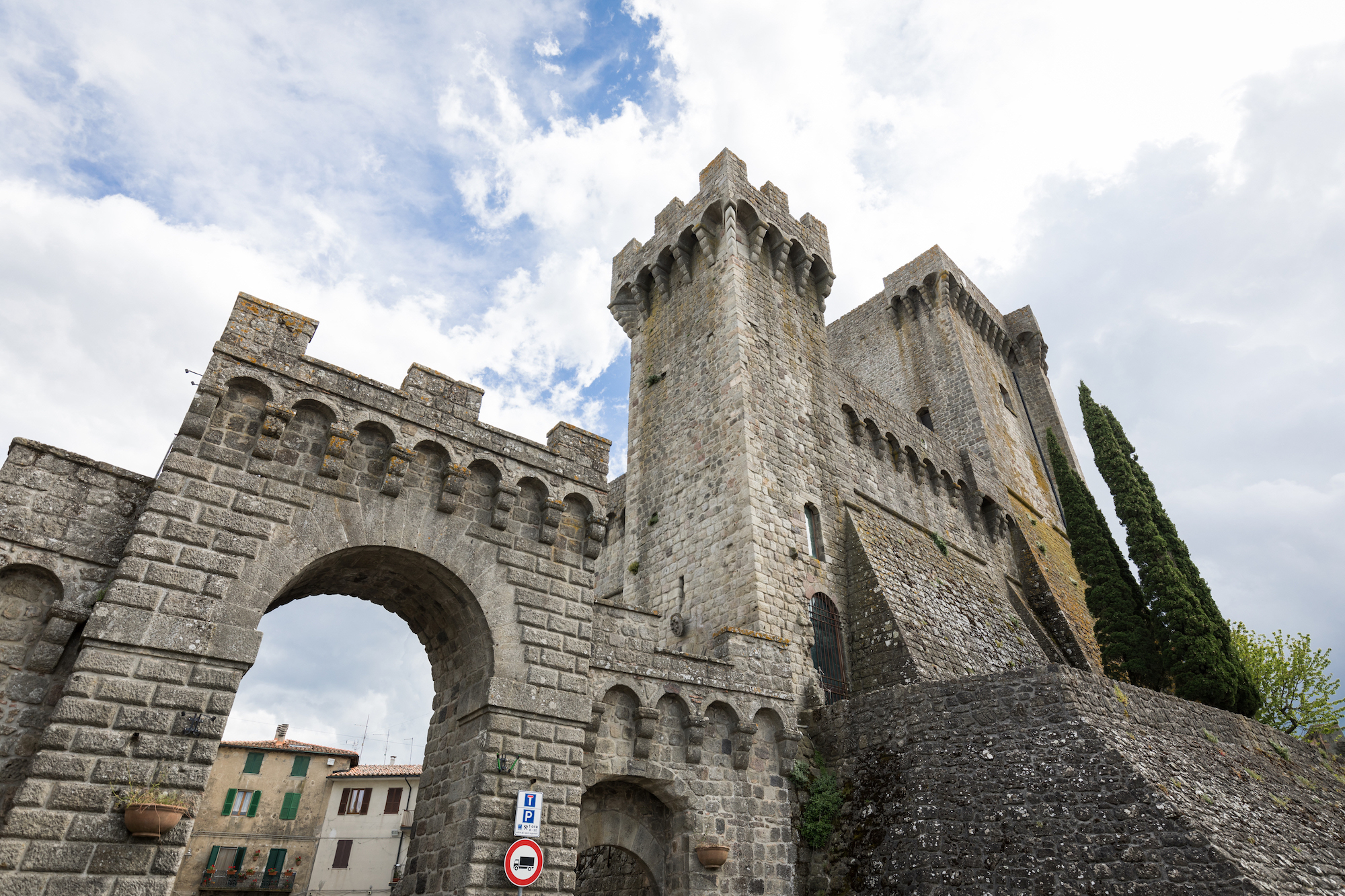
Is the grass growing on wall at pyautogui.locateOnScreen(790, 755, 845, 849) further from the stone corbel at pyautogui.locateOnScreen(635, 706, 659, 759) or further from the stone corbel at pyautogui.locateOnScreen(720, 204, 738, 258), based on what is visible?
the stone corbel at pyautogui.locateOnScreen(720, 204, 738, 258)

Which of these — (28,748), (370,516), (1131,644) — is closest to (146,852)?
(28,748)

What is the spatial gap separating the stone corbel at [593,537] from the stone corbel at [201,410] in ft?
15.3

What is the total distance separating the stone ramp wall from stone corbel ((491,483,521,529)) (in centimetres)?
676

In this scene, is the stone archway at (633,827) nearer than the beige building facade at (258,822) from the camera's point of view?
Yes

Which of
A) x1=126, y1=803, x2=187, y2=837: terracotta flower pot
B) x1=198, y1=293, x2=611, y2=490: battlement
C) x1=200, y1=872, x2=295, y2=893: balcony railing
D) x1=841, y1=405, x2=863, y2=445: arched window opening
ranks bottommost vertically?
x1=200, y1=872, x2=295, y2=893: balcony railing

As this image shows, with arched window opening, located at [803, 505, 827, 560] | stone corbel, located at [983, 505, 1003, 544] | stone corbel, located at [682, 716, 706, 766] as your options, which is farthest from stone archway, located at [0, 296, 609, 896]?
stone corbel, located at [983, 505, 1003, 544]

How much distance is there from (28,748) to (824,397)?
1626cm

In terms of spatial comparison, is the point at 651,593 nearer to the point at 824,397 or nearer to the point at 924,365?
the point at 824,397

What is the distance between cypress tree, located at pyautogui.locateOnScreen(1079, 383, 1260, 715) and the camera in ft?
55.7

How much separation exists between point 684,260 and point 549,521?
457 inches

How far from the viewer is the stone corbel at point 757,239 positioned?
1841cm

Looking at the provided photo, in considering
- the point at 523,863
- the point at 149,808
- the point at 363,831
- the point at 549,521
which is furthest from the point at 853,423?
the point at 363,831

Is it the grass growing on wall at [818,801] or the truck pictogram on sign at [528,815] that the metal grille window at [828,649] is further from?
the truck pictogram on sign at [528,815]

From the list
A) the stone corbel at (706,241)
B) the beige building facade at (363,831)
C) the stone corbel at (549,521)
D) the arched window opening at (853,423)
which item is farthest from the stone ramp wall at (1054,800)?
the beige building facade at (363,831)
